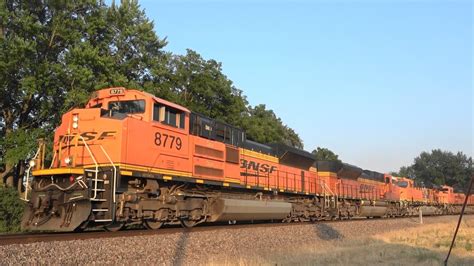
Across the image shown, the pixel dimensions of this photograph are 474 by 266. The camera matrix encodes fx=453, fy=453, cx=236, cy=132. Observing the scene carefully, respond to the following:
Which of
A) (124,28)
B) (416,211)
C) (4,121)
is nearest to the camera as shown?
(4,121)

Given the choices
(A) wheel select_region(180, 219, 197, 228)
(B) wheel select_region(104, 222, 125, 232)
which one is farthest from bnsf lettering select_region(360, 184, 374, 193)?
(B) wheel select_region(104, 222, 125, 232)

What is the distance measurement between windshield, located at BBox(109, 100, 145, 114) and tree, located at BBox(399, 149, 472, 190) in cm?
9542

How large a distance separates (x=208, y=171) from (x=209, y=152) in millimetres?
649

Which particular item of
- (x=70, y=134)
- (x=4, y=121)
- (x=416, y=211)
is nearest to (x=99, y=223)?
(x=70, y=134)

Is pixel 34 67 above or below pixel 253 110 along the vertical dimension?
below

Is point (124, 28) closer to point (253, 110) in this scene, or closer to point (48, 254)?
point (48, 254)

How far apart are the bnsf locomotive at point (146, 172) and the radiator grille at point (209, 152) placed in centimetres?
3

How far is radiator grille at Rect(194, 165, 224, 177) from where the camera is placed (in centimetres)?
1439

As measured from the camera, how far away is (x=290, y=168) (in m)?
21.5

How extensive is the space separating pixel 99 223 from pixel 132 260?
143 inches

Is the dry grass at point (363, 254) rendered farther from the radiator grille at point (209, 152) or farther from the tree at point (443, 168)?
the tree at point (443, 168)

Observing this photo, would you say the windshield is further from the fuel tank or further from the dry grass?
the dry grass

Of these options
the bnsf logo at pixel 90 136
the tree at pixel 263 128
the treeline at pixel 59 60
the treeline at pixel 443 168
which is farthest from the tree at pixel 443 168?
the bnsf logo at pixel 90 136

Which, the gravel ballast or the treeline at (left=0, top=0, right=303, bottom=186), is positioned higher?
the treeline at (left=0, top=0, right=303, bottom=186)
